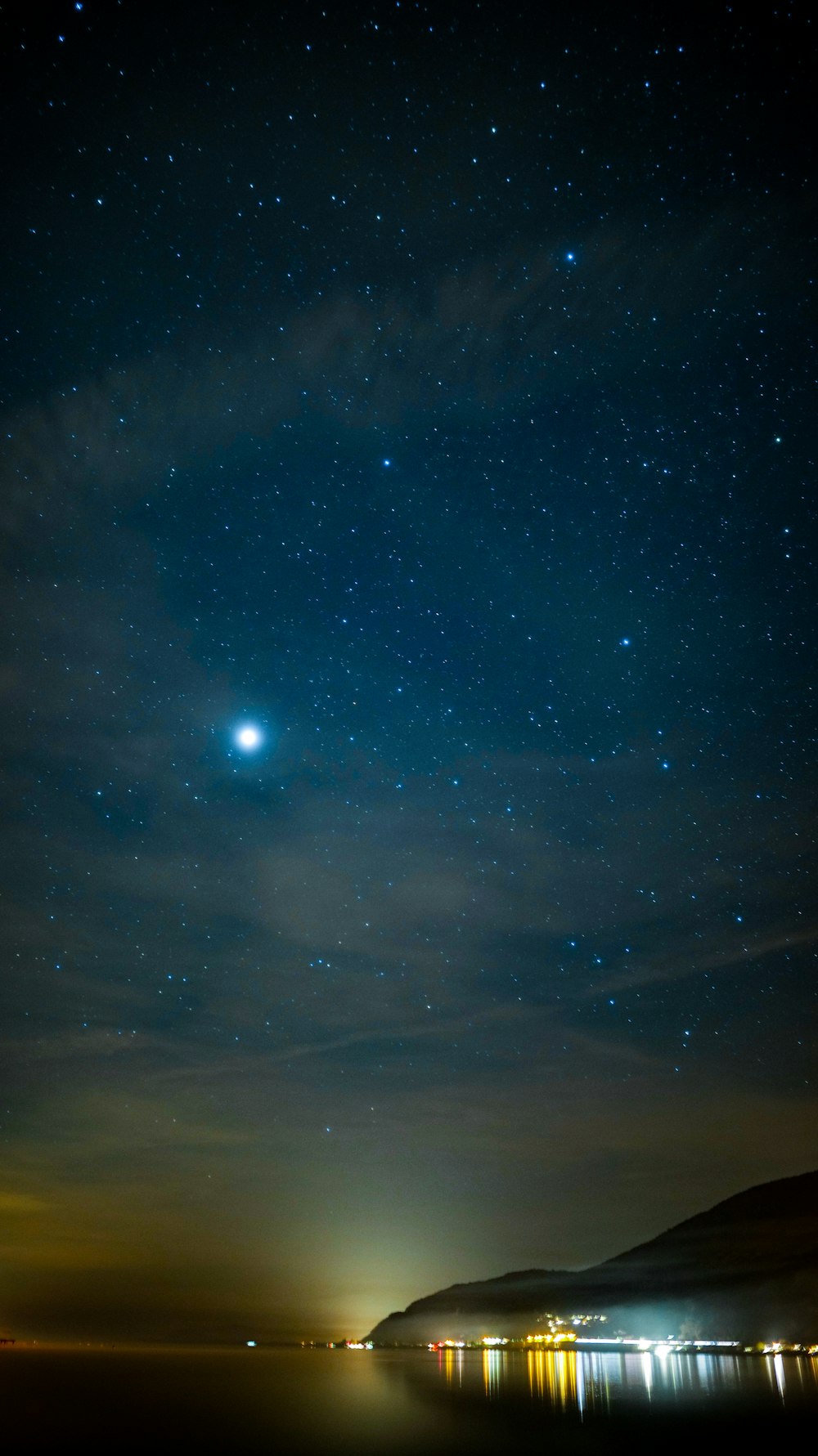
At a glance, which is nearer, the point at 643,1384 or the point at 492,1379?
the point at 643,1384

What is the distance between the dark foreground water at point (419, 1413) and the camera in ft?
100

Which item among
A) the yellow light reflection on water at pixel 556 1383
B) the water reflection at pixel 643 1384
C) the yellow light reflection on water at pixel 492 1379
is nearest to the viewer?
the water reflection at pixel 643 1384

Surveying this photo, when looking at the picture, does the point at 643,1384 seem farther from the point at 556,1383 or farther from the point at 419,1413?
the point at 419,1413

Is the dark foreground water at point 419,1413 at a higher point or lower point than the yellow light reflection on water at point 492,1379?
higher

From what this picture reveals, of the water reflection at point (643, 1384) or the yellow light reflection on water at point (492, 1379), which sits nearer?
the water reflection at point (643, 1384)

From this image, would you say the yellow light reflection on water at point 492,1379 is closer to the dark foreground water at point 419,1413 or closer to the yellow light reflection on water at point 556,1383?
the dark foreground water at point 419,1413

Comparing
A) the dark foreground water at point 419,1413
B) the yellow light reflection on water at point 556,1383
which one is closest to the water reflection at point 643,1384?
the yellow light reflection on water at point 556,1383

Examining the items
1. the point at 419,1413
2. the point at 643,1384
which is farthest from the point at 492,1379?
the point at 419,1413

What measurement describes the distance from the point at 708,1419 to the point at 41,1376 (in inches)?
2894

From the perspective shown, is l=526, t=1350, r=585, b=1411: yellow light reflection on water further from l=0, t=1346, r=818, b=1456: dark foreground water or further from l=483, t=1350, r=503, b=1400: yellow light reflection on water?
l=483, t=1350, r=503, b=1400: yellow light reflection on water

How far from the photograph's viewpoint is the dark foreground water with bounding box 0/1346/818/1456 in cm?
3059

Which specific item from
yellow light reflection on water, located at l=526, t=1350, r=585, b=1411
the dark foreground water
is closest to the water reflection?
yellow light reflection on water, located at l=526, t=1350, r=585, b=1411

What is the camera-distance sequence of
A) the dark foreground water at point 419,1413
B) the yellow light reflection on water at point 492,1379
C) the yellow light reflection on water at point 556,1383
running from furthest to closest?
the yellow light reflection on water at point 492,1379, the yellow light reflection on water at point 556,1383, the dark foreground water at point 419,1413

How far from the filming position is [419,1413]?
138ft
